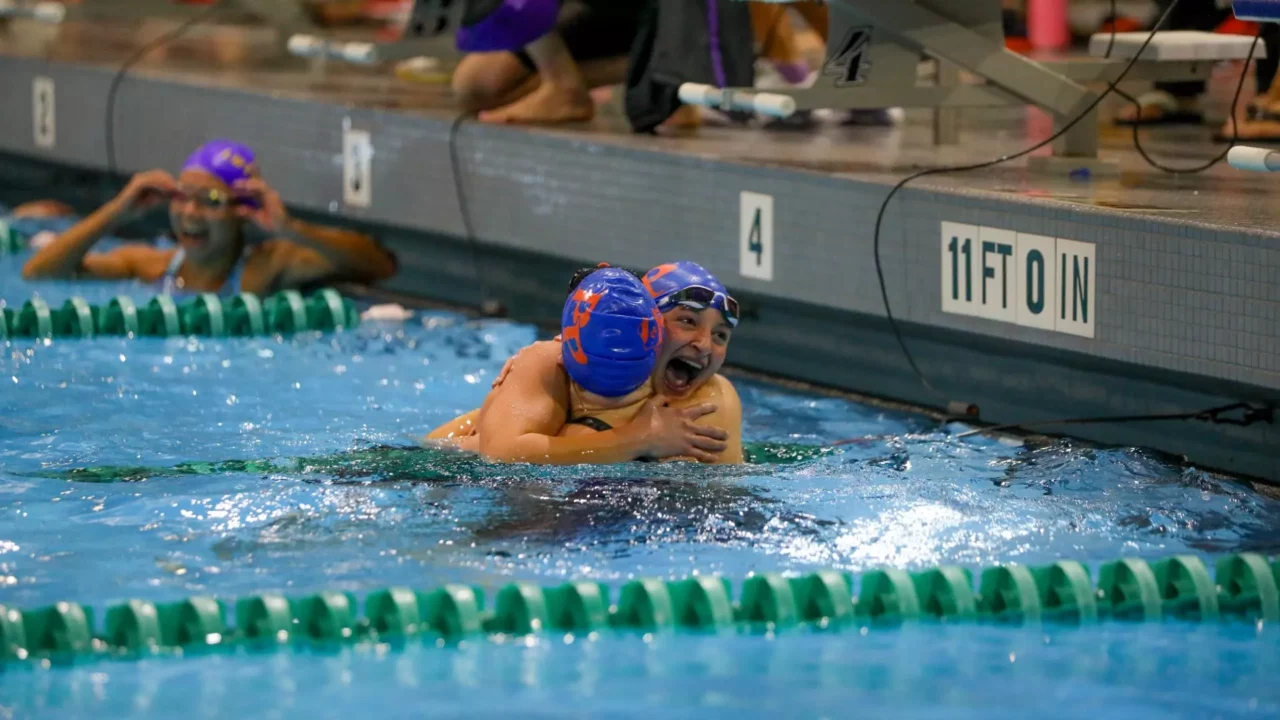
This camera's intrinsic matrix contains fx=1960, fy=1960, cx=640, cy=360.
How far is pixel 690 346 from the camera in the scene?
452cm

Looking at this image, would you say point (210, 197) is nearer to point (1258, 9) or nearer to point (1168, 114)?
point (1168, 114)

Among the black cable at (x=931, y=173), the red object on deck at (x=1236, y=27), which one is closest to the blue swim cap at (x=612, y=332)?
the black cable at (x=931, y=173)

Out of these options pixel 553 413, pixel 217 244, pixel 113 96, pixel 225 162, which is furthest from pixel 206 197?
pixel 553 413

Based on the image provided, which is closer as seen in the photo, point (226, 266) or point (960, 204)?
point (960, 204)

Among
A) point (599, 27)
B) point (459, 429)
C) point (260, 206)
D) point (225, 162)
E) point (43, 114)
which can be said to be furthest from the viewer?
point (43, 114)

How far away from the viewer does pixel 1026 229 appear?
5199mm

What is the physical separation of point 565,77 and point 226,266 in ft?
4.72

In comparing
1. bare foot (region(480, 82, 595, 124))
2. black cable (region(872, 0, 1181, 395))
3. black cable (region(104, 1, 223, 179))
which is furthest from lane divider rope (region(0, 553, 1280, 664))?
black cable (region(104, 1, 223, 179))

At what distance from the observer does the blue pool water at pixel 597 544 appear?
3312 mm

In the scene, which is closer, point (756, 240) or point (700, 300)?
point (700, 300)

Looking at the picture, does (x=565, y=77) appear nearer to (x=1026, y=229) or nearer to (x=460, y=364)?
(x=460, y=364)

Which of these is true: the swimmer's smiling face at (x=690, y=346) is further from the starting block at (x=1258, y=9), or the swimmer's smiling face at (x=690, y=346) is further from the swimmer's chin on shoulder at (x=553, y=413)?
the starting block at (x=1258, y=9)

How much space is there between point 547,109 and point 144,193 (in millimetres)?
1495

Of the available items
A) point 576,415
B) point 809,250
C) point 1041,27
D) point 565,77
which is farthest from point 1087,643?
point 1041,27
